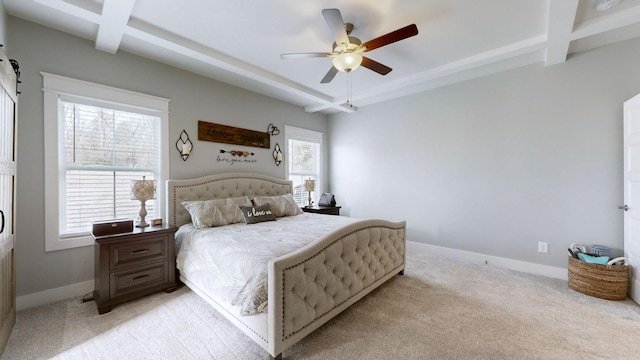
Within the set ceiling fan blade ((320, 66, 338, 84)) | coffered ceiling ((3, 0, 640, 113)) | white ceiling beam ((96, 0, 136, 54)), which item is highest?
coffered ceiling ((3, 0, 640, 113))

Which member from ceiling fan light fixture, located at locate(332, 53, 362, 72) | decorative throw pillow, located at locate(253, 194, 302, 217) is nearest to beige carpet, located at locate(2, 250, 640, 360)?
decorative throw pillow, located at locate(253, 194, 302, 217)

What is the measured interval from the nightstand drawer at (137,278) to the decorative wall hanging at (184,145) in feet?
4.63

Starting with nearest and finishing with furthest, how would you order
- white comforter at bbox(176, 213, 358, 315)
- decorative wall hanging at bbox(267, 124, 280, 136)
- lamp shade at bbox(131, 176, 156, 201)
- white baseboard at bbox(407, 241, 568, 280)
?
white comforter at bbox(176, 213, 358, 315)
lamp shade at bbox(131, 176, 156, 201)
white baseboard at bbox(407, 241, 568, 280)
decorative wall hanging at bbox(267, 124, 280, 136)

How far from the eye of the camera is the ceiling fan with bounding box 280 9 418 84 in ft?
6.35

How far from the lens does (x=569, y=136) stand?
9.91 feet

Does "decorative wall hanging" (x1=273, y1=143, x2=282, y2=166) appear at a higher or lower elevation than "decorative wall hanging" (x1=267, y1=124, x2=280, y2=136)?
lower

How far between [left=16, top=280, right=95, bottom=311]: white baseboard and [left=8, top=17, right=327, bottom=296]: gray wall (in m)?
0.04

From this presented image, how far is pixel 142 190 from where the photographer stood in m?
2.75

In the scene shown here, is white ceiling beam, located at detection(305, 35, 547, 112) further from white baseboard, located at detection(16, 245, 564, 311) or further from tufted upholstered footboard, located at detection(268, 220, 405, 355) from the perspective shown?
white baseboard, located at detection(16, 245, 564, 311)

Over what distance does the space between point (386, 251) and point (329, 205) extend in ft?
7.43

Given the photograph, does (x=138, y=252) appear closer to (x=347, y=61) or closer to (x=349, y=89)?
(x=347, y=61)

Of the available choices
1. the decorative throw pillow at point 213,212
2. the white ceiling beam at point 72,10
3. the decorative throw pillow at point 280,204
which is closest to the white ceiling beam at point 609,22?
the decorative throw pillow at point 280,204

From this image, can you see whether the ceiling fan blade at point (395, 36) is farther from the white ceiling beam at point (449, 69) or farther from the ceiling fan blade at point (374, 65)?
the white ceiling beam at point (449, 69)

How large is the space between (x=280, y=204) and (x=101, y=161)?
2.16 metres
